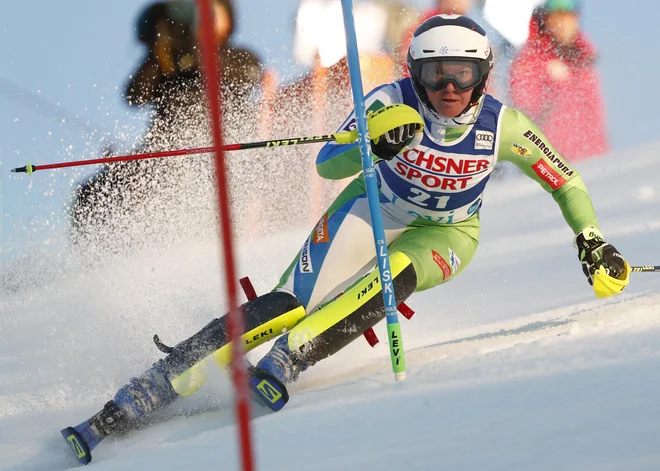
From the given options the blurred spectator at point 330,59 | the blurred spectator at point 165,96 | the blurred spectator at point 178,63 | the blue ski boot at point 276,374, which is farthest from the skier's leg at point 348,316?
the blurred spectator at point 330,59

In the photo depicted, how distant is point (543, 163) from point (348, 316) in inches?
46.9

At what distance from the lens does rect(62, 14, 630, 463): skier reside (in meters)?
3.86

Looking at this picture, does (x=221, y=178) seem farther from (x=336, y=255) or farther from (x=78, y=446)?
(x=336, y=255)

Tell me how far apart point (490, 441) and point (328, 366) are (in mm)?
2213

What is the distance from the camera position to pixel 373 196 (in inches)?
151

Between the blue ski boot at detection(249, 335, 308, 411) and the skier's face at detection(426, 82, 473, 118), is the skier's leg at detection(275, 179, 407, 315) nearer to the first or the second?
the blue ski boot at detection(249, 335, 308, 411)

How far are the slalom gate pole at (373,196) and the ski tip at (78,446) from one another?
1.23 m

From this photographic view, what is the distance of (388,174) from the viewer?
174 inches

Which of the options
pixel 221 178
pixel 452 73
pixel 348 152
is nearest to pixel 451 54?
pixel 452 73

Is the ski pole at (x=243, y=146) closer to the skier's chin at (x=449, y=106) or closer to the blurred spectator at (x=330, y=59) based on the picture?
the skier's chin at (x=449, y=106)

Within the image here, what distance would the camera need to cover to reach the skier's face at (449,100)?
3.99m

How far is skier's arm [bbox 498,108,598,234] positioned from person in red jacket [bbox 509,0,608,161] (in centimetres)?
739

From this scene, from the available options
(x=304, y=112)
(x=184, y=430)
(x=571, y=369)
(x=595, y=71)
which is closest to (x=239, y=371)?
(x=571, y=369)

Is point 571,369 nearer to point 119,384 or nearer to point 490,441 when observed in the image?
point 490,441
